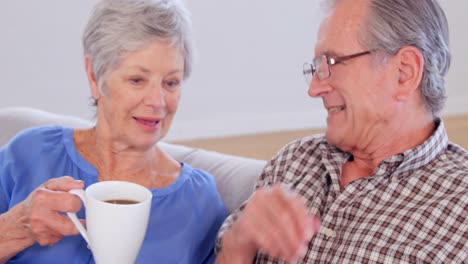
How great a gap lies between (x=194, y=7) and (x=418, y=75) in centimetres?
249

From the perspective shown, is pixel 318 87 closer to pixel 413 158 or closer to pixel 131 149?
pixel 413 158

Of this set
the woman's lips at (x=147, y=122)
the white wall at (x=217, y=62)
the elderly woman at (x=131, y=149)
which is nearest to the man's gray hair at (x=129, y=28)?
the elderly woman at (x=131, y=149)

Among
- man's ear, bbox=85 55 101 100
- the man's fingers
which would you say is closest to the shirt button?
the man's fingers

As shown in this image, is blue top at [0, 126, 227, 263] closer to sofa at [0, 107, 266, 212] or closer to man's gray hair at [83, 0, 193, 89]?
sofa at [0, 107, 266, 212]

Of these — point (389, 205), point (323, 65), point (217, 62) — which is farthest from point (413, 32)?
point (217, 62)

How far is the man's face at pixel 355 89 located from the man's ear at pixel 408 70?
0.6 inches

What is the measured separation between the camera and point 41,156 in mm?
1815

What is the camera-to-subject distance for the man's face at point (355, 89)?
168cm

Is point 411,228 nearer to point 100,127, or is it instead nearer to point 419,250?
point 419,250

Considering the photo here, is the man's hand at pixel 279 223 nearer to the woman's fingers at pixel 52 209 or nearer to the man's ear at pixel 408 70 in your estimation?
the woman's fingers at pixel 52 209

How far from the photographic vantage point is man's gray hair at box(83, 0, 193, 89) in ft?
5.53

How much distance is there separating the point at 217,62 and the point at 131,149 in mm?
2426

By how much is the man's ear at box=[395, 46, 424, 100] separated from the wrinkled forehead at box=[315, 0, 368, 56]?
0.31ft

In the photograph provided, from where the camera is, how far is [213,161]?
6.63ft
